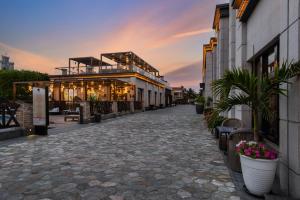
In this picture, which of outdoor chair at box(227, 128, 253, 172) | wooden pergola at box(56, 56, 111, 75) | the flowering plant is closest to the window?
outdoor chair at box(227, 128, 253, 172)

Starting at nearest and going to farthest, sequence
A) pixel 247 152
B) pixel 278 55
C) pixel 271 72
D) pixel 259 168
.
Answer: pixel 259 168 < pixel 247 152 < pixel 278 55 < pixel 271 72

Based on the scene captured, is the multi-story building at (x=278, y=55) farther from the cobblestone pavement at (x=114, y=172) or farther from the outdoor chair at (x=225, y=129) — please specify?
the cobblestone pavement at (x=114, y=172)

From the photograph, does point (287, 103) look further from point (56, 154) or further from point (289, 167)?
point (56, 154)

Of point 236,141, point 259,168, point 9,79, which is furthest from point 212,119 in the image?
point 9,79

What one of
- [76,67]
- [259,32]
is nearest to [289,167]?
[259,32]

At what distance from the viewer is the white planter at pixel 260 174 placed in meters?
3.13

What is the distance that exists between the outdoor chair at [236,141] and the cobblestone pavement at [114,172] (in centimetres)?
23

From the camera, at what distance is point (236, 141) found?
4.45m

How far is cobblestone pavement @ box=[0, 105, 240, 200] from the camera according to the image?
11.4 ft

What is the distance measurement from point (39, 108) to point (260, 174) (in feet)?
29.4

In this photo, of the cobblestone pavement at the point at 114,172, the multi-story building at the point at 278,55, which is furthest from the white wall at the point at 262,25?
the cobblestone pavement at the point at 114,172

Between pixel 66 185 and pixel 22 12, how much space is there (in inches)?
1046

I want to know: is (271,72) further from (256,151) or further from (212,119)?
(256,151)

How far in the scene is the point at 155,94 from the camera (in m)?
37.1
